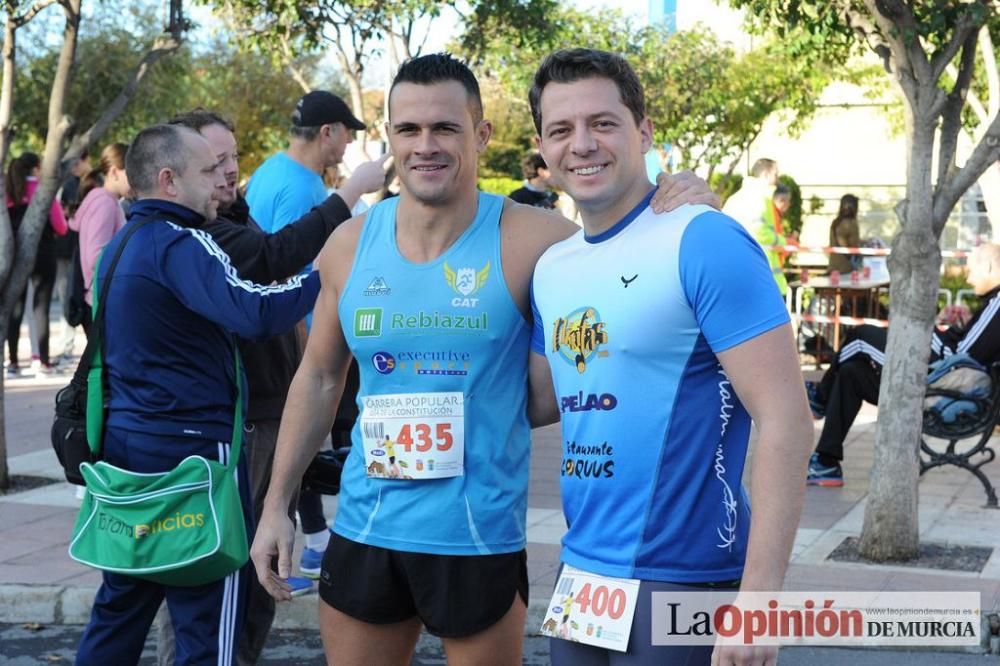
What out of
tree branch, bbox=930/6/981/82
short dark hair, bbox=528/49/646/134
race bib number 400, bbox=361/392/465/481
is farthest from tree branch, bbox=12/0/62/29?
short dark hair, bbox=528/49/646/134

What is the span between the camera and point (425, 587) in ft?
10.7

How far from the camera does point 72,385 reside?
4246mm

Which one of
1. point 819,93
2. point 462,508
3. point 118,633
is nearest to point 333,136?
point 118,633

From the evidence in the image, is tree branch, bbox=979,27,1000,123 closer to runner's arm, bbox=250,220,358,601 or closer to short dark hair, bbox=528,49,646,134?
runner's arm, bbox=250,220,358,601

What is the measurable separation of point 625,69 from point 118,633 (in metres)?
2.33

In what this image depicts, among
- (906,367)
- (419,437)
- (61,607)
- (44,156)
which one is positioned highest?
(44,156)

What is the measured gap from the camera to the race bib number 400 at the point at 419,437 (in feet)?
10.7

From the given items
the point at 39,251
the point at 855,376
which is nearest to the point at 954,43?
the point at 855,376

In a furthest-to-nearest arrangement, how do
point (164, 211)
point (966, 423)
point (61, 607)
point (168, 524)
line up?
point (966, 423) → point (61, 607) → point (164, 211) → point (168, 524)

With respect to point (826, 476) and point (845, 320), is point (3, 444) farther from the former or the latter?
point (845, 320)

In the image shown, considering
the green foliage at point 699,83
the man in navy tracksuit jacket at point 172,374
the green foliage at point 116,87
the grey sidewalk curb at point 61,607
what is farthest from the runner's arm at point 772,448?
the green foliage at point 116,87

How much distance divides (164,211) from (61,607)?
105 inches

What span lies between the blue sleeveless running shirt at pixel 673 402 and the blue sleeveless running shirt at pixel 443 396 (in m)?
0.56

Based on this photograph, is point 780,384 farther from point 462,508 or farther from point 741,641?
point 462,508
